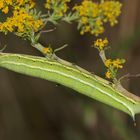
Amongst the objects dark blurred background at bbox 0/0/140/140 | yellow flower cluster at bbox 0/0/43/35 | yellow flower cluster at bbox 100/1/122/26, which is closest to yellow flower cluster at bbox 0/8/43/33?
yellow flower cluster at bbox 0/0/43/35

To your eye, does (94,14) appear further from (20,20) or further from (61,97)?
(61,97)

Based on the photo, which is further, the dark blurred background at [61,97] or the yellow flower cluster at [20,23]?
the dark blurred background at [61,97]

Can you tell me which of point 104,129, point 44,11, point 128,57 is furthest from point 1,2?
point 104,129

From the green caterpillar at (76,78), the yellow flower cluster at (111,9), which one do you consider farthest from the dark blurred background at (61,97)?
the green caterpillar at (76,78)

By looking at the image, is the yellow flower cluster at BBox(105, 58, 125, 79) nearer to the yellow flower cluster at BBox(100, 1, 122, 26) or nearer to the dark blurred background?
the yellow flower cluster at BBox(100, 1, 122, 26)

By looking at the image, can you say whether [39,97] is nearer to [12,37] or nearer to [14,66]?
[12,37]

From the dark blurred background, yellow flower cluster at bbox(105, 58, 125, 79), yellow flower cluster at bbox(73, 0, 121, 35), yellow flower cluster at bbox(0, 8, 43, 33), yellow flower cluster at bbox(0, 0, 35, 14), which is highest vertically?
the dark blurred background

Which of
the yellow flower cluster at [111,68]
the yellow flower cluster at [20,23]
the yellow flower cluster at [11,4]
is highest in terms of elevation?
the yellow flower cluster at [11,4]

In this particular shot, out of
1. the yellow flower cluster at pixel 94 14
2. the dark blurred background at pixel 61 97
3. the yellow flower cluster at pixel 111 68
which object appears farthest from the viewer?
the dark blurred background at pixel 61 97

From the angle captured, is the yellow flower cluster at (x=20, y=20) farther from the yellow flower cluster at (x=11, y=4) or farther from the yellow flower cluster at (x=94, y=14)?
the yellow flower cluster at (x=94, y=14)
